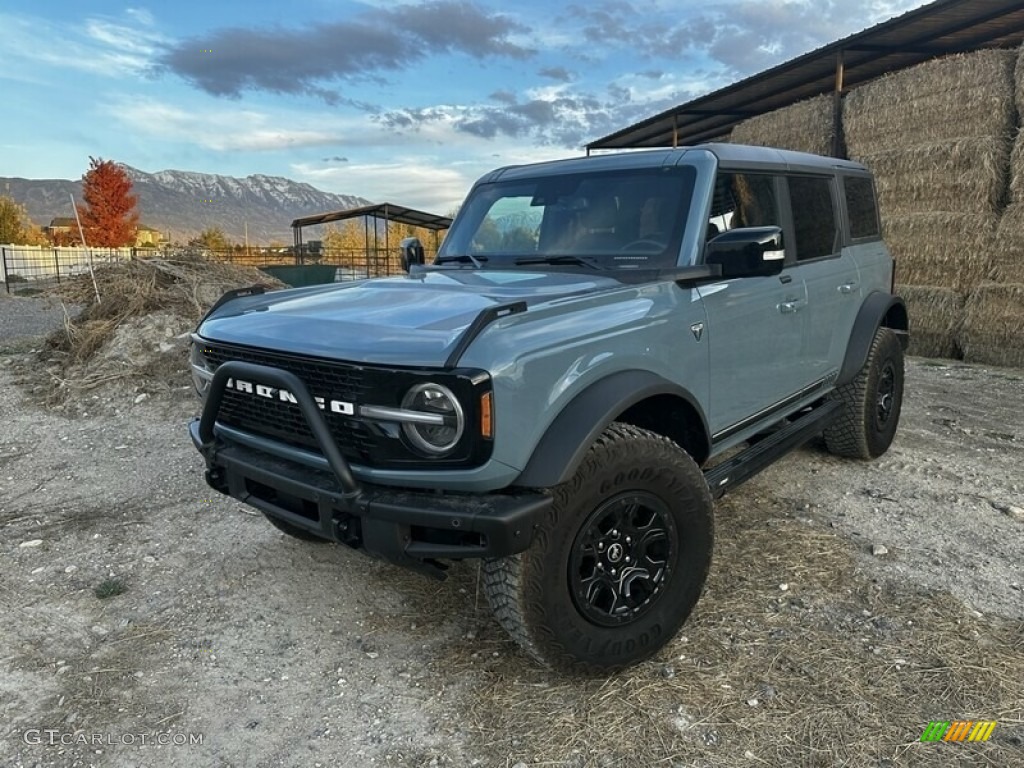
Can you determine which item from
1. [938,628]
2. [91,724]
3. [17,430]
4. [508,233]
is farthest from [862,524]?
[17,430]

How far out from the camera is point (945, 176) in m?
8.82

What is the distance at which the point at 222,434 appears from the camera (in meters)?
2.97

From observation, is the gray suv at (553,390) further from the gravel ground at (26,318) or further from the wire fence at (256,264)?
the wire fence at (256,264)

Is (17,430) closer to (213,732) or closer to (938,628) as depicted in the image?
(213,732)

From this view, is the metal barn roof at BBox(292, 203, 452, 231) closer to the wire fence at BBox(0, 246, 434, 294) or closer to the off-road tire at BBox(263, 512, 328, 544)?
the wire fence at BBox(0, 246, 434, 294)

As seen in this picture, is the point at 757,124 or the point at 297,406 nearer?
the point at 297,406

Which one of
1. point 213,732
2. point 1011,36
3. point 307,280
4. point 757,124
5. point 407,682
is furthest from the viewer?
point 307,280

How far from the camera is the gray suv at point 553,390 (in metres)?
2.28

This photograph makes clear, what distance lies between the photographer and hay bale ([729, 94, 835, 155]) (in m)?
10.5

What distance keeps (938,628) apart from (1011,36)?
435 inches

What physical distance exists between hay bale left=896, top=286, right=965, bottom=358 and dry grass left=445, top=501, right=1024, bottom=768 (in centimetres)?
701

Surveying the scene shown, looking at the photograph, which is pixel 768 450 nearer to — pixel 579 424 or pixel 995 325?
pixel 579 424
